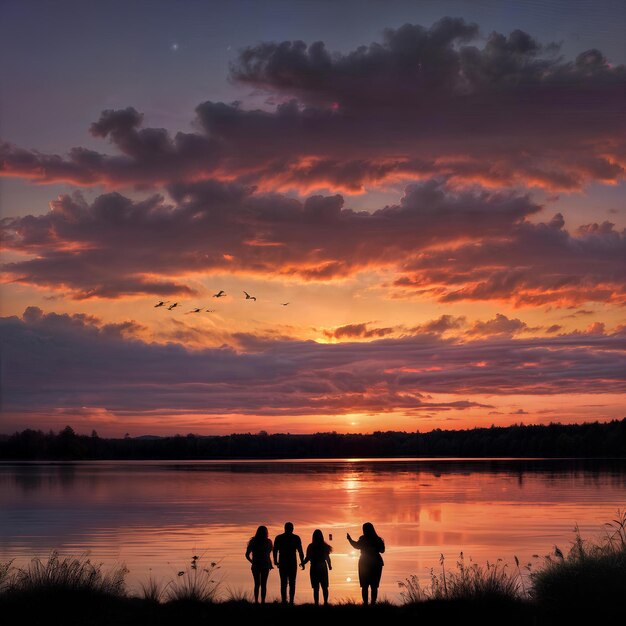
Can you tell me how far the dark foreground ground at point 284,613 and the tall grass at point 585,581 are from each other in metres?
0.32

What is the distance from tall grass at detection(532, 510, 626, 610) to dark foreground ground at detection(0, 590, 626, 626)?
0.32m

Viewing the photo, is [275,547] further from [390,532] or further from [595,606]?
[390,532]

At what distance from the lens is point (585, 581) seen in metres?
23.7

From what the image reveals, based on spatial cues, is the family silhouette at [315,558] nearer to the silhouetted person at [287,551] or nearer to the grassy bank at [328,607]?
the silhouetted person at [287,551]

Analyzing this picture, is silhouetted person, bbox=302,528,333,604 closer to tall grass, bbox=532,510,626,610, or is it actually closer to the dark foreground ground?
the dark foreground ground

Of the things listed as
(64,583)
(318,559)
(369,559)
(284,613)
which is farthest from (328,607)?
(64,583)

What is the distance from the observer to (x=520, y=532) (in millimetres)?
54156

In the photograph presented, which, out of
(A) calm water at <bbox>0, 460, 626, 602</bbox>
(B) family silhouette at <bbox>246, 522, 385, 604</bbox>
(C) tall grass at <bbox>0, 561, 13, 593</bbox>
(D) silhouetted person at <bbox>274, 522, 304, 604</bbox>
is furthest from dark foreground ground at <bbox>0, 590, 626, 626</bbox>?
(A) calm water at <bbox>0, 460, 626, 602</bbox>

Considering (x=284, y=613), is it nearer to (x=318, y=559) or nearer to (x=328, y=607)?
(x=328, y=607)

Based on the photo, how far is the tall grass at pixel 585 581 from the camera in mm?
22594

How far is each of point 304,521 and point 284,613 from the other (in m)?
41.4

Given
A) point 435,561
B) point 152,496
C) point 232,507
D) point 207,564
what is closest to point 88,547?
point 207,564

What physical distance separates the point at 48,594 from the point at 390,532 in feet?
115

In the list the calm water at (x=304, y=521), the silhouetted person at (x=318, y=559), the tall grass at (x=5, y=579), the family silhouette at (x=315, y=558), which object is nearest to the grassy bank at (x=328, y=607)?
the family silhouette at (x=315, y=558)
